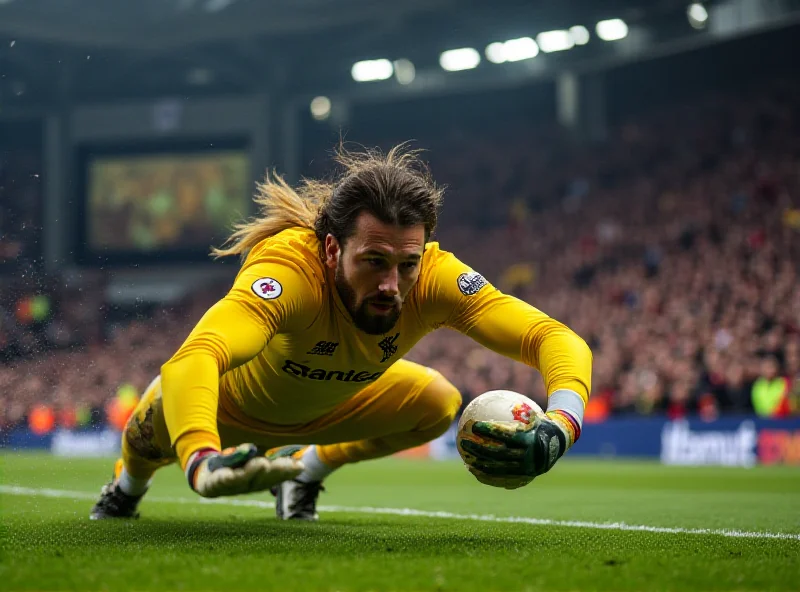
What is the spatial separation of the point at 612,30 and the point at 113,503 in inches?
1173

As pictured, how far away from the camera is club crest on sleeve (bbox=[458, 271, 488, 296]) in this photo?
5488 mm

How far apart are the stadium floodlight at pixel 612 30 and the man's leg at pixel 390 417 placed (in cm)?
2856

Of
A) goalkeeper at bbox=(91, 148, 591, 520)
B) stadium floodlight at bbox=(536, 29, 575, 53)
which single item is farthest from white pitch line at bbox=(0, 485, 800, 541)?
stadium floodlight at bbox=(536, 29, 575, 53)

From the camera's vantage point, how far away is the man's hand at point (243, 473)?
155 inches

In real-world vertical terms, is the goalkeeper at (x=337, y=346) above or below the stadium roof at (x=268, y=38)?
below

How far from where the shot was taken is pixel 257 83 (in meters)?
38.5

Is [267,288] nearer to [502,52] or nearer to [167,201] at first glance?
[502,52]

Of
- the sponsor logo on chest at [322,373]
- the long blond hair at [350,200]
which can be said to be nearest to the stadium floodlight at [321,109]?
the long blond hair at [350,200]

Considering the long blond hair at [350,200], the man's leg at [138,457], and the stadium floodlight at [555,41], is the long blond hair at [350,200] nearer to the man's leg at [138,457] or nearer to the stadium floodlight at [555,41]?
the man's leg at [138,457]

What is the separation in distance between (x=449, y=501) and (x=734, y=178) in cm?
2021

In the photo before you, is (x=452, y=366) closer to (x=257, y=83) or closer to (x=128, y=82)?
(x=257, y=83)

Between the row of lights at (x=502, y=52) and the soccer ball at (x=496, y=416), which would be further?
the row of lights at (x=502, y=52)

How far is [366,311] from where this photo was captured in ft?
17.0

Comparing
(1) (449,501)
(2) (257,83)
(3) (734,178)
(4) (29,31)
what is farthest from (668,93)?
(1) (449,501)
